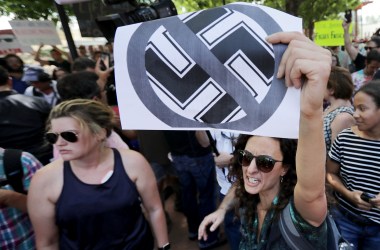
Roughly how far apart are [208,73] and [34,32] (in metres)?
5.58

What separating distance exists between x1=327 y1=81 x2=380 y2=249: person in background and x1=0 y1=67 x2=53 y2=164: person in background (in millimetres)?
2298

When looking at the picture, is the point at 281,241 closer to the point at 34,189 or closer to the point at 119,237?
the point at 119,237

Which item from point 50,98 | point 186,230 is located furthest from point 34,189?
point 50,98

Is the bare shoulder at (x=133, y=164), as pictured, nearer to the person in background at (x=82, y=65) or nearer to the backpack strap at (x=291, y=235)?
the backpack strap at (x=291, y=235)

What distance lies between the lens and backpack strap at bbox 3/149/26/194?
1.78 metres

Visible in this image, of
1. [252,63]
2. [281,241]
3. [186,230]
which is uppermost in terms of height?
[252,63]

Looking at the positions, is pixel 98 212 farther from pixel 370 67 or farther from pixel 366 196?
pixel 370 67

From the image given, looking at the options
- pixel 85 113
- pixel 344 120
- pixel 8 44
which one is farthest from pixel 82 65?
pixel 8 44

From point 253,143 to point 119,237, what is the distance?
0.90m

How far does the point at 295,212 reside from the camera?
117cm

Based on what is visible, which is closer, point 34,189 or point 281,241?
point 281,241

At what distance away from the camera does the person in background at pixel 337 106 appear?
2547 mm

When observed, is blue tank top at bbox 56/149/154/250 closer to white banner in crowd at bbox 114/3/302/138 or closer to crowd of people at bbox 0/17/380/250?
crowd of people at bbox 0/17/380/250

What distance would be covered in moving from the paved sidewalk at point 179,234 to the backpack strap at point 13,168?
6.76 ft
